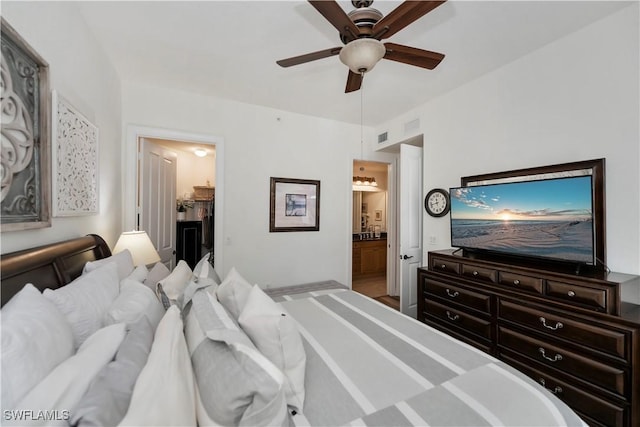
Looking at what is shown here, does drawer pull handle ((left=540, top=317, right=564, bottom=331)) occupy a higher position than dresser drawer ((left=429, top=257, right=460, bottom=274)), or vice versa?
dresser drawer ((left=429, top=257, right=460, bottom=274))

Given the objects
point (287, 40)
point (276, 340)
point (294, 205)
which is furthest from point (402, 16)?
point (294, 205)

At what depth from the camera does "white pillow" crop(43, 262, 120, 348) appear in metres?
0.93

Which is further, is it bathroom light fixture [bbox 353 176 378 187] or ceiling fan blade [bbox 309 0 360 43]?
bathroom light fixture [bbox 353 176 378 187]

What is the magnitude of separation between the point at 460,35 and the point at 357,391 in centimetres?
245

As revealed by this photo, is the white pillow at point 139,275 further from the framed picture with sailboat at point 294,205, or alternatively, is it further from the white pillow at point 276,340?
the framed picture with sailboat at point 294,205

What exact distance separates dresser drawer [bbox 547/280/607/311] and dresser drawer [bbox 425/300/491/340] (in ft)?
1.75

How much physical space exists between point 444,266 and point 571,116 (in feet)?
4.99

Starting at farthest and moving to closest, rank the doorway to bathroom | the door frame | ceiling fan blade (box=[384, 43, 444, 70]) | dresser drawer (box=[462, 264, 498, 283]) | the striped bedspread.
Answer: the doorway to bathroom → the door frame → dresser drawer (box=[462, 264, 498, 283]) → ceiling fan blade (box=[384, 43, 444, 70]) → the striped bedspread

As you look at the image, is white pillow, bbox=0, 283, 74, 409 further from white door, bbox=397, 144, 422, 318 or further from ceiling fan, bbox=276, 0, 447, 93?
white door, bbox=397, 144, 422, 318

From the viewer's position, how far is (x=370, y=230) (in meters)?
6.09

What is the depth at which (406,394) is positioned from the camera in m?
0.99

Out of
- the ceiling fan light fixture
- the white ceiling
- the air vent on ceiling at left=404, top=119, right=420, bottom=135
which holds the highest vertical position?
the white ceiling

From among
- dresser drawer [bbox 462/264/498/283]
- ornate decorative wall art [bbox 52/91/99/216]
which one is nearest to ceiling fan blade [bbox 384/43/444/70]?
dresser drawer [bbox 462/264/498/283]

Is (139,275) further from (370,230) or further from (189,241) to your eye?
(370,230)
